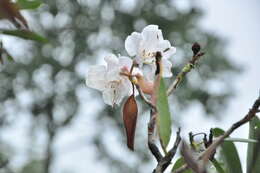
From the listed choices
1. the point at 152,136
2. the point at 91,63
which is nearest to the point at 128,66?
the point at 152,136

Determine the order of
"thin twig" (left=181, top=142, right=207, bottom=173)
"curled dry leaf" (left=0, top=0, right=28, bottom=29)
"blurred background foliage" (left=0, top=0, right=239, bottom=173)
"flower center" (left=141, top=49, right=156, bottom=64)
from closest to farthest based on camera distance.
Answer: "thin twig" (left=181, top=142, right=207, bottom=173), "curled dry leaf" (left=0, top=0, right=28, bottom=29), "flower center" (left=141, top=49, right=156, bottom=64), "blurred background foliage" (left=0, top=0, right=239, bottom=173)

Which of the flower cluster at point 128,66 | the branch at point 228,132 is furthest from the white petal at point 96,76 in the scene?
the branch at point 228,132

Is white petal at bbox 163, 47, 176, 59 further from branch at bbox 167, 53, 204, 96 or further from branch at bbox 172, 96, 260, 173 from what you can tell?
branch at bbox 172, 96, 260, 173

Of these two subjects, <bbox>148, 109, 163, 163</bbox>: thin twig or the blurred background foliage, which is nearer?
<bbox>148, 109, 163, 163</bbox>: thin twig

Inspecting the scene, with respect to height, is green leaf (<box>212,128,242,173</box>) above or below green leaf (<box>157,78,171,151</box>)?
below

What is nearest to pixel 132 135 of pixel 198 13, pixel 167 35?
pixel 167 35

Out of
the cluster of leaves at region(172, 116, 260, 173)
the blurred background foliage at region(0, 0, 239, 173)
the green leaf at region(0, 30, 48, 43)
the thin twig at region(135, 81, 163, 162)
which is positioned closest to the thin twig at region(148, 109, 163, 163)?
the thin twig at region(135, 81, 163, 162)
